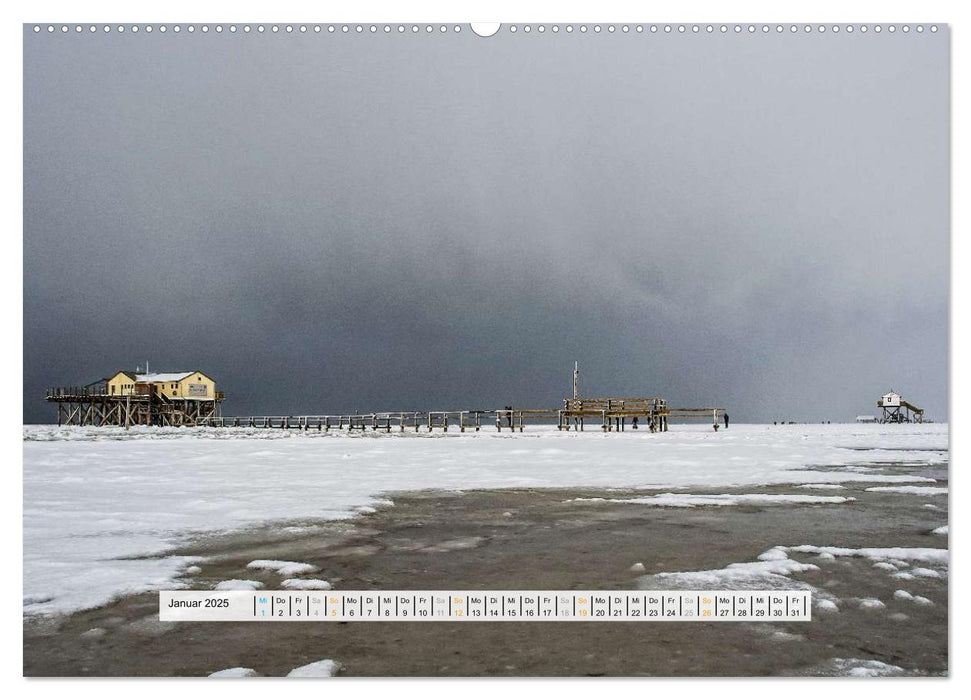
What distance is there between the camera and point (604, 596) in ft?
11.7

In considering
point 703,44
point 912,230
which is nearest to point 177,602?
point 703,44

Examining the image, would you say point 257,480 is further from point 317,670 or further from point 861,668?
point 861,668

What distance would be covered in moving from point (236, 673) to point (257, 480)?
17.6 ft

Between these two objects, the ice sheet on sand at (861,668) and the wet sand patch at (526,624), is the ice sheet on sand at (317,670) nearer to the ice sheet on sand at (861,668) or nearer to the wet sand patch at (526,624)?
the wet sand patch at (526,624)

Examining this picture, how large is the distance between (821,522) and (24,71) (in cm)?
639

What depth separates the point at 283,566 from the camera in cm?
407

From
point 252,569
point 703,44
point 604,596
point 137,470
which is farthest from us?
point 137,470

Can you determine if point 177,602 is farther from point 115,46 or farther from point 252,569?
point 115,46

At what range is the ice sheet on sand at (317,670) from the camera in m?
2.99

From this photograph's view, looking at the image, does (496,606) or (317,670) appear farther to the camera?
(496,606)

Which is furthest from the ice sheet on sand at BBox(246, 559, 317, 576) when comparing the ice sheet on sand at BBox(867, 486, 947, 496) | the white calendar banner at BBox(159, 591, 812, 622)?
the ice sheet on sand at BBox(867, 486, 947, 496)

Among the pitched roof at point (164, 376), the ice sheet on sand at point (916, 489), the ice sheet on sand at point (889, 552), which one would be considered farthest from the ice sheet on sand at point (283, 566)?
the ice sheet on sand at point (916, 489)

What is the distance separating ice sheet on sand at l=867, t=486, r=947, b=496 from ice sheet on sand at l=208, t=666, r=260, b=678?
20.4ft

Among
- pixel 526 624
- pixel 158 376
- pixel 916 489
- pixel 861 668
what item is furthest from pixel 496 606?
pixel 916 489
